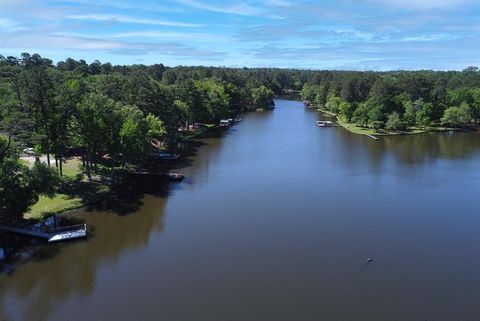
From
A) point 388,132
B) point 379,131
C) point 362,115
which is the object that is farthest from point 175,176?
point 362,115

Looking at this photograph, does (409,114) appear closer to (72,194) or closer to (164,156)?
(164,156)

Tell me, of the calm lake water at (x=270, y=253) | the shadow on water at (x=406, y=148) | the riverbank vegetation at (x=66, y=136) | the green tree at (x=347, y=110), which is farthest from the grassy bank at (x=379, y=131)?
the riverbank vegetation at (x=66, y=136)

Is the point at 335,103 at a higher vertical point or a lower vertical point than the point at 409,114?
higher

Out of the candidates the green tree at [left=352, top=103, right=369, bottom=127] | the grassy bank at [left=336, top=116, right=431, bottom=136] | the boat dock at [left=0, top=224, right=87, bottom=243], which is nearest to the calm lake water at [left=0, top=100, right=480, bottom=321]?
the boat dock at [left=0, top=224, right=87, bottom=243]

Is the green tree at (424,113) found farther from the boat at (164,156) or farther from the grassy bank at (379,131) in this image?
the boat at (164,156)

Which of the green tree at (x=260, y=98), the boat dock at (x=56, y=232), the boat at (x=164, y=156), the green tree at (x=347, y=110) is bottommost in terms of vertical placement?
the boat dock at (x=56, y=232)

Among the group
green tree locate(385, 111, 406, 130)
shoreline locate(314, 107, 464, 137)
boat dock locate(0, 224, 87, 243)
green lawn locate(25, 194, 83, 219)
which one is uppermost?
green tree locate(385, 111, 406, 130)

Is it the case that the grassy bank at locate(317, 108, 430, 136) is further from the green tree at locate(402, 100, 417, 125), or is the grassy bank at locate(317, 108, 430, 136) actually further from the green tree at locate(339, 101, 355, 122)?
the green tree at locate(339, 101, 355, 122)
